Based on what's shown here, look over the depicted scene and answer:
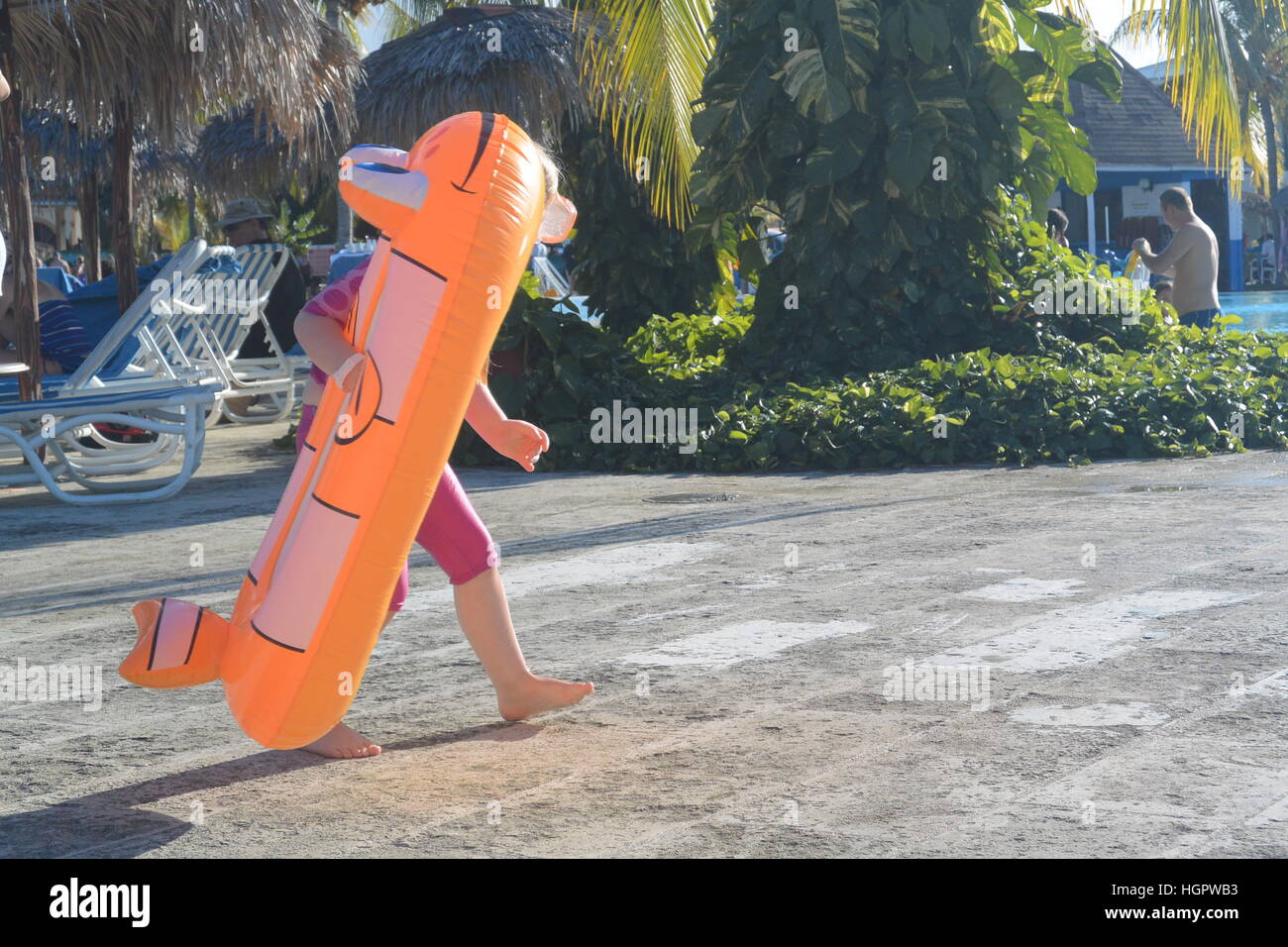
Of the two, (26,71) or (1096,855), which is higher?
(26,71)

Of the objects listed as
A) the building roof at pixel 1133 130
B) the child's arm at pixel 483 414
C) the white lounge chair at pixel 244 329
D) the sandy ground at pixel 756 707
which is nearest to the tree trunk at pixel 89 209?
the white lounge chair at pixel 244 329

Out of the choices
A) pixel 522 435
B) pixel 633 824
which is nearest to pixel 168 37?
pixel 522 435

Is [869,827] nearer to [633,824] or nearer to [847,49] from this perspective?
[633,824]

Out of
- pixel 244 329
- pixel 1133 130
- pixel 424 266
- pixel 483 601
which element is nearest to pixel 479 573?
pixel 483 601

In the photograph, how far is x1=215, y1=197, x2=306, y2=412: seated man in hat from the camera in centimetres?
1647

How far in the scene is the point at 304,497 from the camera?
4070 millimetres

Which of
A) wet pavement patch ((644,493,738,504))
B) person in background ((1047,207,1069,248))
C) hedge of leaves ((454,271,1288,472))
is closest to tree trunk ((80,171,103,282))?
person in background ((1047,207,1069,248))

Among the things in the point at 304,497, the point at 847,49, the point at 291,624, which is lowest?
the point at 291,624

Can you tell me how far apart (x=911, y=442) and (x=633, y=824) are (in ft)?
24.6

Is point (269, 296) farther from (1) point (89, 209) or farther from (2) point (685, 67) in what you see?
(1) point (89, 209)

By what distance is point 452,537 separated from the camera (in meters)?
4.50

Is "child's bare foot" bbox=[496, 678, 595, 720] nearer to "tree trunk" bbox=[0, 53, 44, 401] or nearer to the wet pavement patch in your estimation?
the wet pavement patch

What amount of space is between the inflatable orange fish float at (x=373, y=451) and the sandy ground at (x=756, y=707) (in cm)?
33

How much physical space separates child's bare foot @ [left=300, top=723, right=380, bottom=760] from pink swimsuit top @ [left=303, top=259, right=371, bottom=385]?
993 mm
